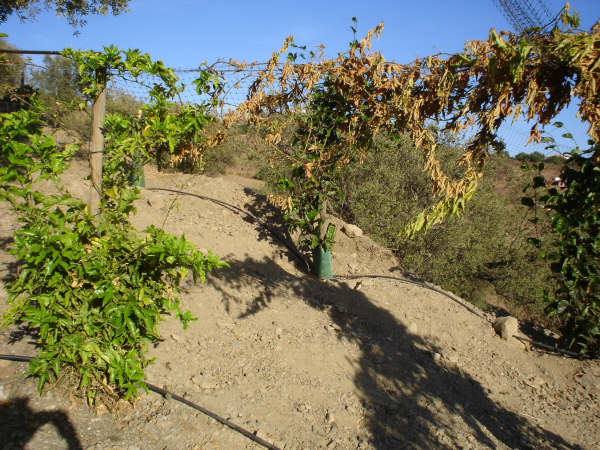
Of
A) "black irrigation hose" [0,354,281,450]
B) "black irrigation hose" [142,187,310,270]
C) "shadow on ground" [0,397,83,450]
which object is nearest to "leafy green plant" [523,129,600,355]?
"black irrigation hose" [0,354,281,450]

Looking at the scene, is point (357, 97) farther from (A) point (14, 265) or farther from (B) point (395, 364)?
(A) point (14, 265)

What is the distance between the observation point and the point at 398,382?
363cm

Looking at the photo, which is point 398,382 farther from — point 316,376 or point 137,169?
point 137,169

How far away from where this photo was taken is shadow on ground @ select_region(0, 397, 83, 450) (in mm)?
2097

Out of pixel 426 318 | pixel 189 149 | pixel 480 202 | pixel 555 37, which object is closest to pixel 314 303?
pixel 426 318

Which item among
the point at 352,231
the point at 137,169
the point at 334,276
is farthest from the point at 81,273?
the point at 352,231

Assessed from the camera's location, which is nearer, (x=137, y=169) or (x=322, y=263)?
(x=137, y=169)

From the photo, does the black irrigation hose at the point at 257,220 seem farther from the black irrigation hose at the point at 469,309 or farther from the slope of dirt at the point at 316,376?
the black irrigation hose at the point at 469,309

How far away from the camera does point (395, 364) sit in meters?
3.89

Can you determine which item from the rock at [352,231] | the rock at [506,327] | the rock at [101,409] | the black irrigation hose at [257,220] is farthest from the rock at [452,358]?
the rock at [101,409]

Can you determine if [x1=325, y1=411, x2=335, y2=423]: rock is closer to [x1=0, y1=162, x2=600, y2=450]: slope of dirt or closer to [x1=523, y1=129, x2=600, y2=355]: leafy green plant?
[x1=0, y1=162, x2=600, y2=450]: slope of dirt

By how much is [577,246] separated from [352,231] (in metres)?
3.80

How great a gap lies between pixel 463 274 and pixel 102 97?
630 centimetres

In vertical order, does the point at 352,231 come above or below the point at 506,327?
above
